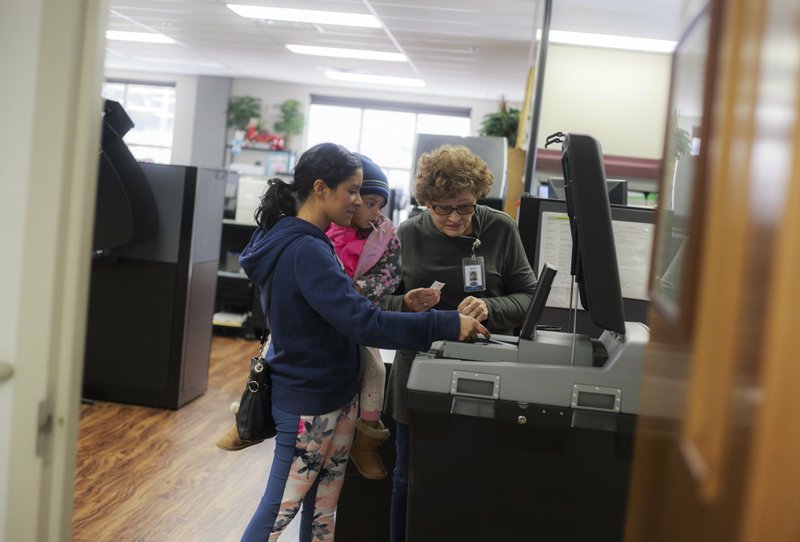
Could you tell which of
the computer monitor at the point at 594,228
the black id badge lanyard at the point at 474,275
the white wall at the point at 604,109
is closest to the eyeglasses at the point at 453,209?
the black id badge lanyard at the point at 474,275

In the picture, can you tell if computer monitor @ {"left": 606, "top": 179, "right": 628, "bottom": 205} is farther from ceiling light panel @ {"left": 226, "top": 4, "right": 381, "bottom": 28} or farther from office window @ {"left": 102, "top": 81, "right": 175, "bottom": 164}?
office window @ {"left": 102, "top": 81, "right": 175, "bottom": 164}

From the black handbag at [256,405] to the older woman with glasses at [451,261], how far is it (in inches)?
14.6

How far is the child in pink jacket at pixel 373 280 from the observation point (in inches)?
93.6

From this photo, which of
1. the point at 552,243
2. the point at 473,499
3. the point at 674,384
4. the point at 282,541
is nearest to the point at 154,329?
the point at 282,541

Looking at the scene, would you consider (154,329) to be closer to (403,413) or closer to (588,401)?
(403,413)

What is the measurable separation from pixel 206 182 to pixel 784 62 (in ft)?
14.2

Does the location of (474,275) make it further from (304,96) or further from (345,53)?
(304,96)

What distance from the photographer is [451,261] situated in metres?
2.39

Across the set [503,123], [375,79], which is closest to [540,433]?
[503,123]

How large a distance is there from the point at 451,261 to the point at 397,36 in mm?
5804

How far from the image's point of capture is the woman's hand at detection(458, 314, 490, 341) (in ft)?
6.12

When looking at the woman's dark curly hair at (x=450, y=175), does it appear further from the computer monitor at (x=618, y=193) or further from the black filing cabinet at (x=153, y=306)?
the black filing cabinet at (x=153, y=306)

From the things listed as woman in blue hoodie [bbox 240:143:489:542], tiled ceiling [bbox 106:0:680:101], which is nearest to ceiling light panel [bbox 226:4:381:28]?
tiled ceiling [bbox 106:0:680:101]

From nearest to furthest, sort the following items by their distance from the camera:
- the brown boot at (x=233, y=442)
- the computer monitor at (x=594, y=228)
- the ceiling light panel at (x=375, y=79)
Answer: the computer monitor at (x=594, y=228) < the brown boot at (x=233, y=442) < the ceiling light panel at (x=375, y=79)
